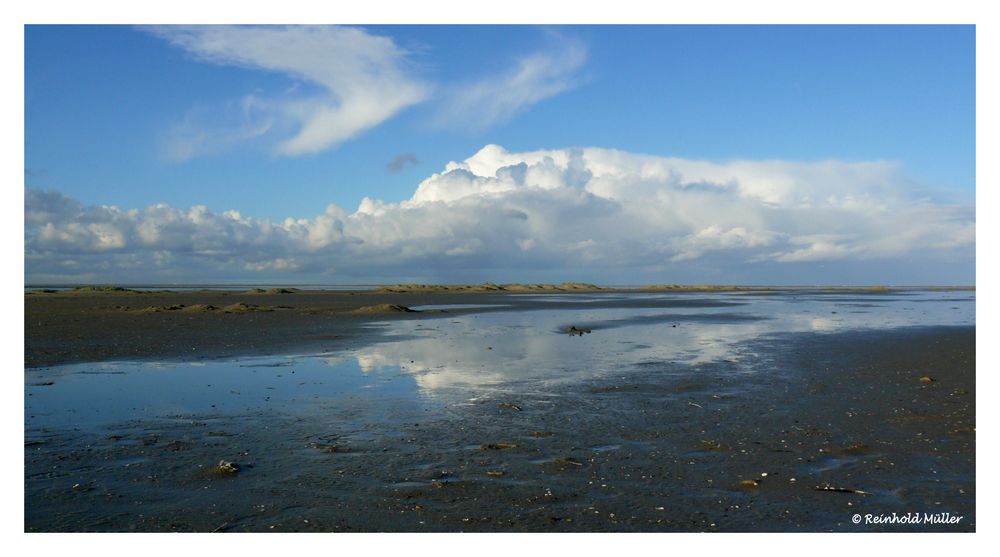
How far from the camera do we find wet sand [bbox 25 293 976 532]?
7.23 metres

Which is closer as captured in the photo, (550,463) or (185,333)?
(550,463)

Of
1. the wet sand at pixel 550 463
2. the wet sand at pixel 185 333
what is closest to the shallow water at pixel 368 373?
the wet sand at pixel 550 463


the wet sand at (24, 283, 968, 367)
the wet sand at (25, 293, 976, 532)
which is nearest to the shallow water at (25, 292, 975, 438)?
the wet sand at (25, 293, 976, 532)

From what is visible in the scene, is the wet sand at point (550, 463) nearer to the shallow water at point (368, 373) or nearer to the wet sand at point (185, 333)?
the shallow water at point (368, 373)

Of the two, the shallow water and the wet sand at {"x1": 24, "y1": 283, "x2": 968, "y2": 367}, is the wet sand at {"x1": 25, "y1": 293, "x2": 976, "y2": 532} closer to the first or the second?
the shallow water

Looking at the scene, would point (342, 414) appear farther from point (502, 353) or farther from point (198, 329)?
point (198, 329)

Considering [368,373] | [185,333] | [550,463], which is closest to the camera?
[550,463]

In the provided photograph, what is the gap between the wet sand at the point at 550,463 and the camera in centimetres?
723

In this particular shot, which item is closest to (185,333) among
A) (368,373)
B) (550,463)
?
(368,373)

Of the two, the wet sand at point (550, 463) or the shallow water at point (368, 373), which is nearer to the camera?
the wet sand at point (550, 463)

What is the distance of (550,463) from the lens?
9.16 metres

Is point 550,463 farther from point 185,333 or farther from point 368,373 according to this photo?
point 185,333

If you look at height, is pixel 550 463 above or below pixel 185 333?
below

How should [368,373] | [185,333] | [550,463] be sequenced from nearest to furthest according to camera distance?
[550,463], [368,373], [185,333]
